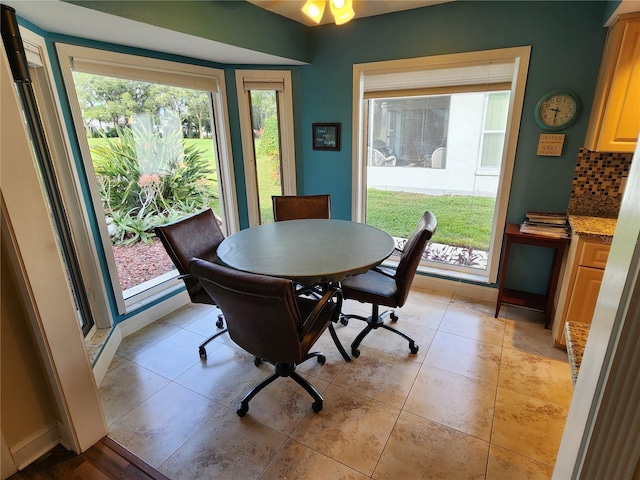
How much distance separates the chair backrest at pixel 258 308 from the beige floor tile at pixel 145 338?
1150mm

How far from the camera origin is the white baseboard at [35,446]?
1536 mm

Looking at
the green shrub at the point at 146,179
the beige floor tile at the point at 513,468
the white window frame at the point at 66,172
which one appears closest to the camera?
the beige floor tile at the point at 513,468

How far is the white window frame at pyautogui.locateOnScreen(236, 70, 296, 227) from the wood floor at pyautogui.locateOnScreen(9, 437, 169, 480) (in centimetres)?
232

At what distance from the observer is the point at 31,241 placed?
1359 millimetres

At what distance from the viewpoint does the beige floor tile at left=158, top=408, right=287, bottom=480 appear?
5.10ft

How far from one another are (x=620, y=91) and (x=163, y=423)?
10.8 feet

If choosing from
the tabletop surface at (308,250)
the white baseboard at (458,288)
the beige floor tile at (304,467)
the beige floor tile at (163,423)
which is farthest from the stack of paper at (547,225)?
the beige floor tile at (163,423)

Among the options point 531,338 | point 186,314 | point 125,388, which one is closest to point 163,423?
point 125,388

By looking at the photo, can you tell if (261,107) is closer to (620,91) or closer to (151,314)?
(151,314)

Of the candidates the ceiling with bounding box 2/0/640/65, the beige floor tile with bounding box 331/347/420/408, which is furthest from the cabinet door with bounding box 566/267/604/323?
the ceiling with bounding box 2/0/640/65

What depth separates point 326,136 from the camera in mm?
3385

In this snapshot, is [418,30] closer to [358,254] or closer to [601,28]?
[601,28]

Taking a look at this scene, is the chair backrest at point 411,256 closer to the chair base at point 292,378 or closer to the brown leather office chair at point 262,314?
the brown leather office chair at point 262,314

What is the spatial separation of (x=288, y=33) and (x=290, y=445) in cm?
312
